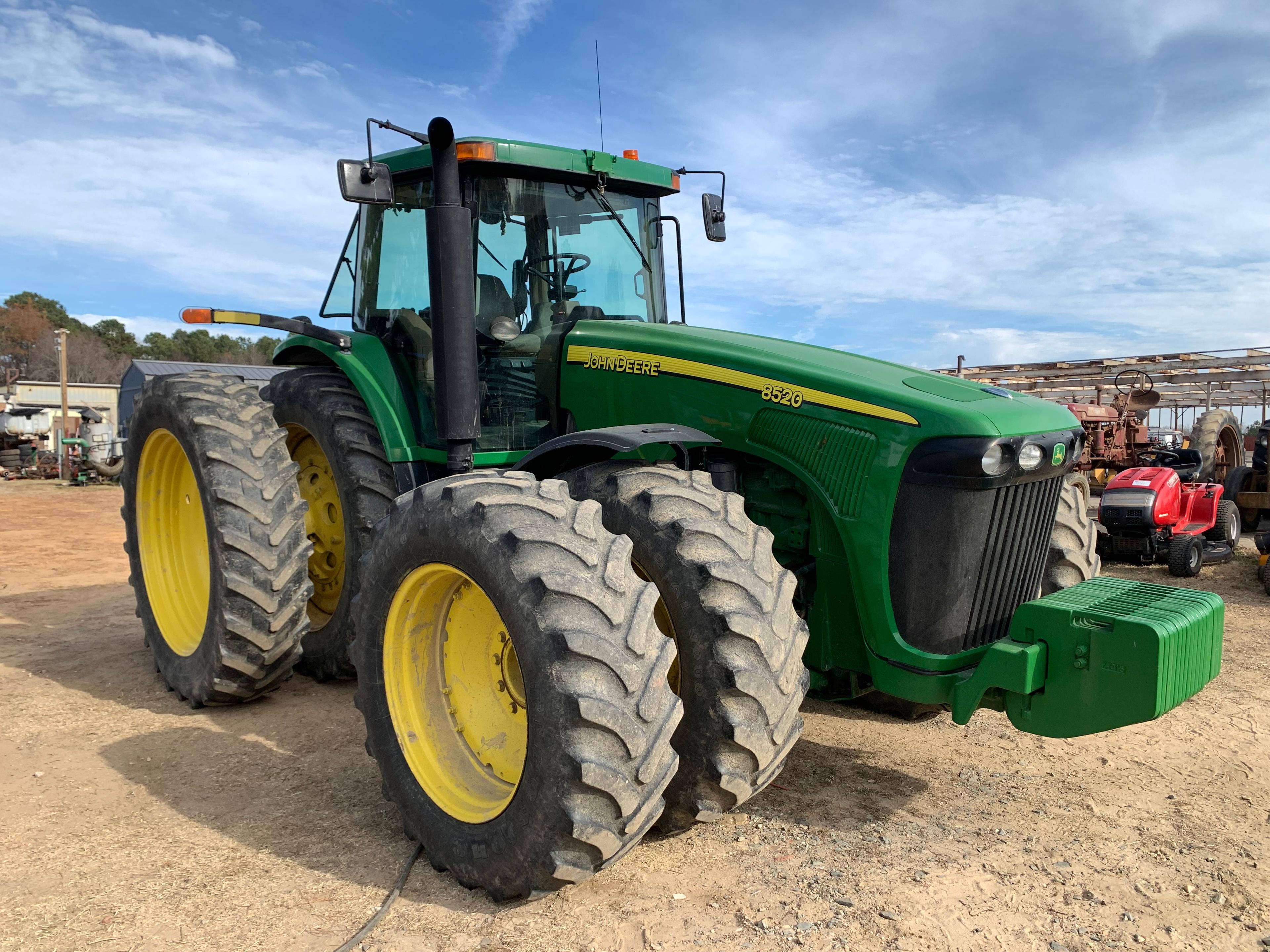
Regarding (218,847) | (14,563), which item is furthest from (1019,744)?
(14,563)

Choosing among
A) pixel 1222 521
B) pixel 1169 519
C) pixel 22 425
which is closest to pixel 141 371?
pixel 22 425

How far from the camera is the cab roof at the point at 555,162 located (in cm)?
416

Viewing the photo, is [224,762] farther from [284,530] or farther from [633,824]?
[633,824]

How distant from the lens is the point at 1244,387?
24.0 metres

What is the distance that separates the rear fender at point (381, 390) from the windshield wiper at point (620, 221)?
1.35m

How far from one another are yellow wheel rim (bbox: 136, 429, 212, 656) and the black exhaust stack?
220 centimetres

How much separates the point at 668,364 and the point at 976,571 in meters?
1.48

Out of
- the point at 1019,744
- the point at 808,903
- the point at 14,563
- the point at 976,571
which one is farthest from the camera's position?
the point at 14,563

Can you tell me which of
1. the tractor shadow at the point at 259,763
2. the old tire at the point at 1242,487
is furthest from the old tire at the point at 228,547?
the old tire at the point at 1242,487

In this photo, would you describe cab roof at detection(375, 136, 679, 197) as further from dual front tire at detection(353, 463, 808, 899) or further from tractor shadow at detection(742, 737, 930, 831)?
tractor shadow at detection(742, 737, 930, 831)

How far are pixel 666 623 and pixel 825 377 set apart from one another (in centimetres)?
111

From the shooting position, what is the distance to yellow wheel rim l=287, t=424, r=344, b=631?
5.25m

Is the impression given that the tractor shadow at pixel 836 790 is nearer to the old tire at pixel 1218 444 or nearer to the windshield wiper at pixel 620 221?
the windshield wiper at pixel 620 221

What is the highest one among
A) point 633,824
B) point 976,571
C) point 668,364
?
point 668,364
